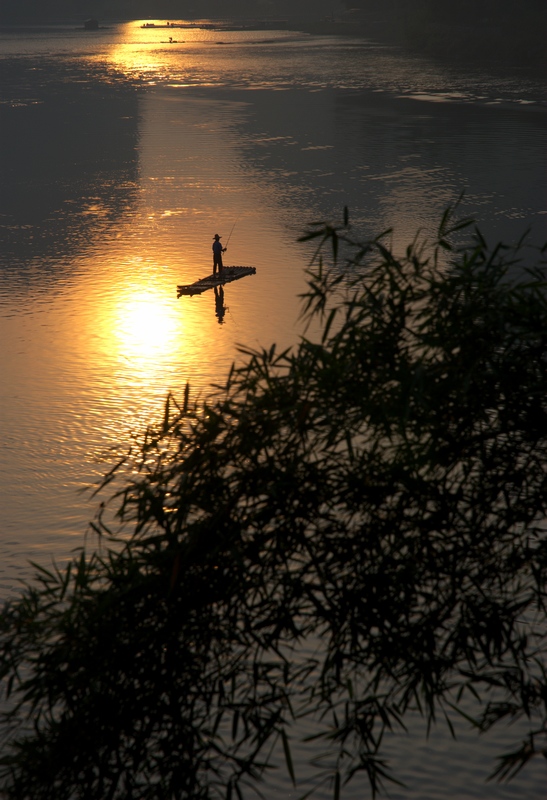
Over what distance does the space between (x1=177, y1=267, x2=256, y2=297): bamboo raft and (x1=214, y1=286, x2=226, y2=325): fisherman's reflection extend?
1.31ft

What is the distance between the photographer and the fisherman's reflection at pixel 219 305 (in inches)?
1119

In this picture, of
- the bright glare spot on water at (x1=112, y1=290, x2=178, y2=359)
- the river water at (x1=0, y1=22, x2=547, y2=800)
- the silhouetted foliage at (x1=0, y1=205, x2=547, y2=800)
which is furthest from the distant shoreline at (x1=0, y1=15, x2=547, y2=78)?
the silhouetted foliage at (x1=0, y1=205, x2=547, y2=800)

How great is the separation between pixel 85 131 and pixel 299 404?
6193 centimetres

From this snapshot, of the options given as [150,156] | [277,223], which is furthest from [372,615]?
[150,156]

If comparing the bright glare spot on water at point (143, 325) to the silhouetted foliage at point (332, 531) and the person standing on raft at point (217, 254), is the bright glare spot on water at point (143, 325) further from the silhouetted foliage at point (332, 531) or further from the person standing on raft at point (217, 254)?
the silhouetted foliage at point (332, 531)

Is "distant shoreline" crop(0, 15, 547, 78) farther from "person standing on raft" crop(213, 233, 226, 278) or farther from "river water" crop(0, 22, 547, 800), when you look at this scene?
"person standing on raft" crop(213, 233, 226, 278)

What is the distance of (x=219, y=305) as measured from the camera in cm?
2952

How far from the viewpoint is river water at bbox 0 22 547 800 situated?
19.4 metres

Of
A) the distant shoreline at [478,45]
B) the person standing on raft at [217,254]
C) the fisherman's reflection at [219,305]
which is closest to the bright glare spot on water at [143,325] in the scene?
the fisherman's reflection at [219,305]

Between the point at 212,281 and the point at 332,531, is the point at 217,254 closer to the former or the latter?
the point at 212,281

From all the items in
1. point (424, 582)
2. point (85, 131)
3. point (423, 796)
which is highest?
point (85, 131)

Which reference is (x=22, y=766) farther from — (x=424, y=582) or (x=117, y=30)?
(x=117, y=30)

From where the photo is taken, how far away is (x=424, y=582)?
761 cm

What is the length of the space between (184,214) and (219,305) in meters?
13.0
